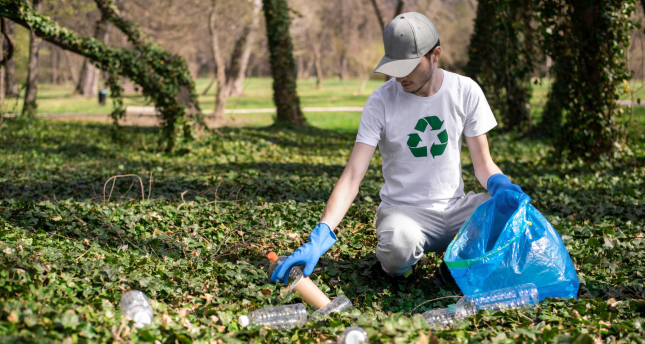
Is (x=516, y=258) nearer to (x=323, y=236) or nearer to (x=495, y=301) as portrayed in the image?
(x=495, y=301)

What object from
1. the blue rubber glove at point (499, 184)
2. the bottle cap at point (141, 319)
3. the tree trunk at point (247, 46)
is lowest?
the bottle cap at point (141, 319)

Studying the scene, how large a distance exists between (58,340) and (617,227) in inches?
174

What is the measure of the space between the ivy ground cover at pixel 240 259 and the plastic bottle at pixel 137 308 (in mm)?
59

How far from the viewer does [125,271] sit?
10.4 ft

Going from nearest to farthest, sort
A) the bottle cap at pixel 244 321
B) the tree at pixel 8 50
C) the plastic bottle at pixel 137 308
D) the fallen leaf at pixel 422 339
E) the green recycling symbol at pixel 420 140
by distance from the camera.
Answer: the fallen leaf at pixel 422 339 → the plastic bottle at pixel 137 308 → the bottle cap at pixel 244 321 → the green recycling symbol at pixel 420 140 → the tree at pixel 8 50

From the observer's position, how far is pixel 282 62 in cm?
1340

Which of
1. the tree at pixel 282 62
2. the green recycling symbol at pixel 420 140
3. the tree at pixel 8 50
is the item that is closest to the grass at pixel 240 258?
the green recycling symbol at pixel 420 140

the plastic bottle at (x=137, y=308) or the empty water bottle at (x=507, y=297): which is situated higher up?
the plastic bottle at (x=137, y=308)

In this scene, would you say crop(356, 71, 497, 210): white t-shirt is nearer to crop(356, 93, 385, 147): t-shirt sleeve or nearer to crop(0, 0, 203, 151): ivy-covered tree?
crop(356, 93, 385, 147): t-shirt sleeve

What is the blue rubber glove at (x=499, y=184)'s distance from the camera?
3.14 meters

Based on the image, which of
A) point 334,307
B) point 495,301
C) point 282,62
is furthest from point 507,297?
point 282,62

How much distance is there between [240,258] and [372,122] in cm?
142

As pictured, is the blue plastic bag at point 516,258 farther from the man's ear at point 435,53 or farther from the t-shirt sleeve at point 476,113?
the man's ear at point 435,53

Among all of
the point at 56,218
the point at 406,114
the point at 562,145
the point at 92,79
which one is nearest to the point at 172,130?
the point at 56,218
